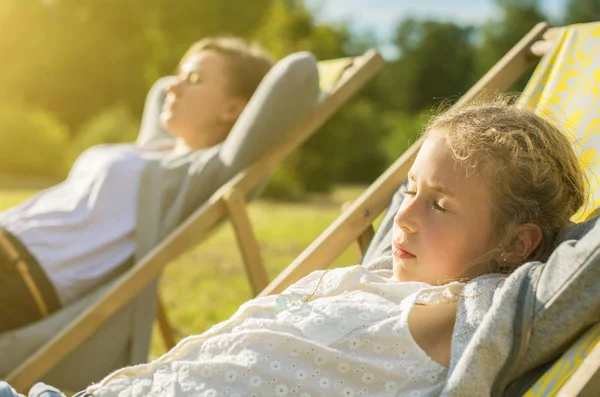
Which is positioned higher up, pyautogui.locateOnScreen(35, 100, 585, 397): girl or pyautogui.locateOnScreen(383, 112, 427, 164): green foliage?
pyautogui.locateOnScreen(35, 100, 585, 397): girl

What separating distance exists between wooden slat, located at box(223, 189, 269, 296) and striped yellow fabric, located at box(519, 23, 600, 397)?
1019mm

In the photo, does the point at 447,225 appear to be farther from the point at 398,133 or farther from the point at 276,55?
the point at 398,133

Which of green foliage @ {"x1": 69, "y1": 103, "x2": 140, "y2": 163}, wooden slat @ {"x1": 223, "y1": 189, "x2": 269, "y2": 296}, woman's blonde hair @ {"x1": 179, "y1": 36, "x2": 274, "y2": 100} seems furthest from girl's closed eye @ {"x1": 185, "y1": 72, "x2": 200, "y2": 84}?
green foliage @ {"x1": 69, "y1": 103, "x2": 140, "y2": 163}

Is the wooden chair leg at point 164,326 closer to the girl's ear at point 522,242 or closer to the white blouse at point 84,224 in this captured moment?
the white blouse at point 84,224

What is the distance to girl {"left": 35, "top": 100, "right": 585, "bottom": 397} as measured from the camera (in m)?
1.38

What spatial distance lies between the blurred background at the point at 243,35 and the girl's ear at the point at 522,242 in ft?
37.6

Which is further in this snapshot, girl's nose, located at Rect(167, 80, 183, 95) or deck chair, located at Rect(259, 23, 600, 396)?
girl's nose, located at Rect(167, 80, 183, 95)

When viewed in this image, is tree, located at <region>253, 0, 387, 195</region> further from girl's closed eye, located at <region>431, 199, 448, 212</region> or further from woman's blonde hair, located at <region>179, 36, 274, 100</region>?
girl's closed eye, located at <region>431, 199, 448, 212</region>

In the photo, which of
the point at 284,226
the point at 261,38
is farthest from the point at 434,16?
the point at 284,226

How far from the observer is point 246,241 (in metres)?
2.73

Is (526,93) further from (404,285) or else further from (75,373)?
(75,373)

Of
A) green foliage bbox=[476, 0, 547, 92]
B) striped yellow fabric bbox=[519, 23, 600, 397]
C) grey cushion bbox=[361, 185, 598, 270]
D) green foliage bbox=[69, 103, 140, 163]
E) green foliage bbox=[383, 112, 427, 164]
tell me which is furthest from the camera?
green foliage bbox=[476, 0, 547, 92]

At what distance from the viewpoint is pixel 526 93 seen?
2254mm

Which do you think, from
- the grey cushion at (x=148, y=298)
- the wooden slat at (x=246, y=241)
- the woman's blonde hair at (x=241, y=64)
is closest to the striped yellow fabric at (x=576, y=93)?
the grey cushion at (x=148, y=298)
